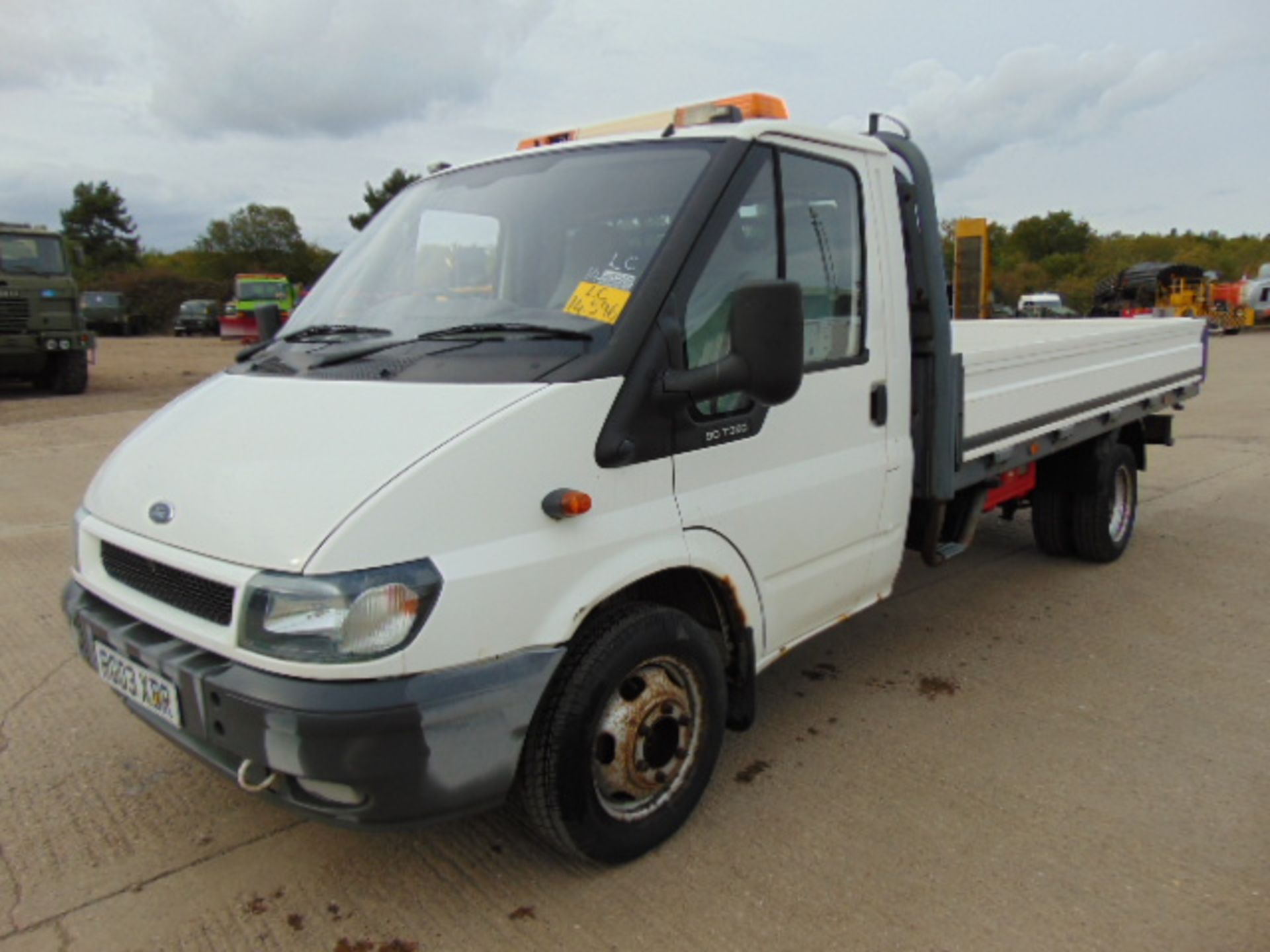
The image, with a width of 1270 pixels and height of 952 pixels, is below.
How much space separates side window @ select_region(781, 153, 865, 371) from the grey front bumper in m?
1.50

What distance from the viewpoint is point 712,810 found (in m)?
3.05

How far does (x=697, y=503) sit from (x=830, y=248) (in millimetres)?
1109

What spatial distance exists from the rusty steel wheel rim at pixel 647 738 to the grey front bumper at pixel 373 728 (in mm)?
327

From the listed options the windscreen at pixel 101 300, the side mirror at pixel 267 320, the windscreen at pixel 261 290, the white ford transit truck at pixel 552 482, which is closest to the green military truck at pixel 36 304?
the side mirror at pixel 267 320

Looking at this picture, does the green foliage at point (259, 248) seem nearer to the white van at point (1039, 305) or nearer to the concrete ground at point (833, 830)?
the white van at point (1039, 305)

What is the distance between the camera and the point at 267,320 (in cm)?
404

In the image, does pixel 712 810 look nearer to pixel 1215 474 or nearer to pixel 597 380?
pixel 597 380

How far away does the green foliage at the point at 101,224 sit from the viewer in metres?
66.3

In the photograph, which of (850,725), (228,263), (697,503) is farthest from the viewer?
(228,263)

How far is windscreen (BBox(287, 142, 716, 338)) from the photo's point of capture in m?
2.75

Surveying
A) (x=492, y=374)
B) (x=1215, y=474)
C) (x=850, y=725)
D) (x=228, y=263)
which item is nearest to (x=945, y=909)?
(x=850, y=725)

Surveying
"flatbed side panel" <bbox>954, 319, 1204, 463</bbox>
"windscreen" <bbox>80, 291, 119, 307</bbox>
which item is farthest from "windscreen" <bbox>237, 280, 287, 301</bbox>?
"flatbed side panel" <bbox>954, 319, 1204, 463</bbox>

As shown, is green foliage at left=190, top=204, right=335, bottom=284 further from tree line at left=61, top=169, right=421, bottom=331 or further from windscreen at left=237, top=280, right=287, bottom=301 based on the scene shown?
windscreen at left=237, top=280, right=287, bottom=301

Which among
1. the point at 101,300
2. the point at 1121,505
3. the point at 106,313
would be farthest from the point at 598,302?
the point at 106,313
